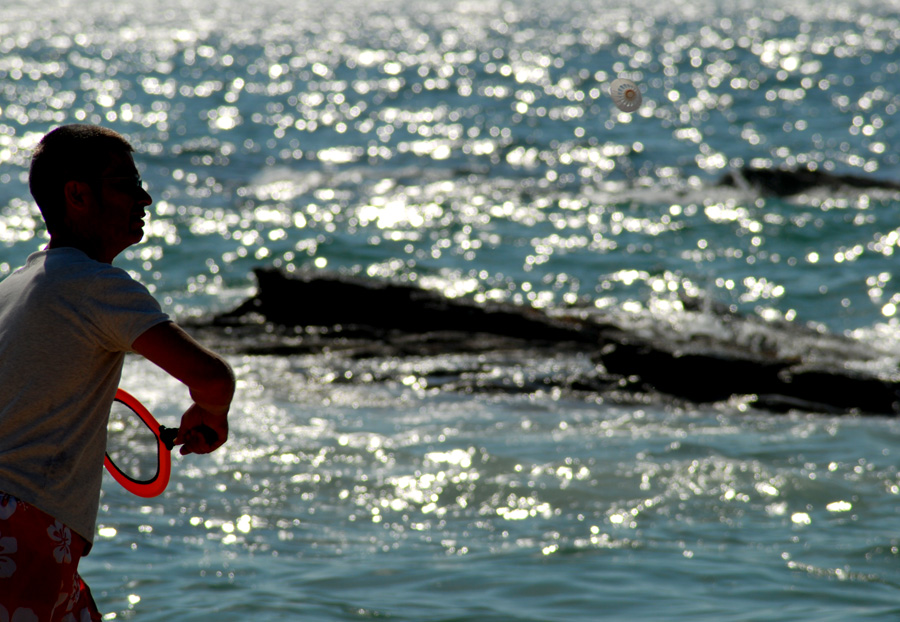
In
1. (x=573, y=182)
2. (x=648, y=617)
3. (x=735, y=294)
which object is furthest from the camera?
(x=573, y=182)

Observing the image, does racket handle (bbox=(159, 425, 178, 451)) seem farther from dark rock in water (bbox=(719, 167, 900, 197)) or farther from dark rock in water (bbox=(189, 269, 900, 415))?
dark rock in water (bbox=(719, 167, 900, 197))

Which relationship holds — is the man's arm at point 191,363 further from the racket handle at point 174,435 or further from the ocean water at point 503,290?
the ocean water at point 503,290

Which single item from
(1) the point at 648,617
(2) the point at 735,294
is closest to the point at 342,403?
(1) the point at 648,617

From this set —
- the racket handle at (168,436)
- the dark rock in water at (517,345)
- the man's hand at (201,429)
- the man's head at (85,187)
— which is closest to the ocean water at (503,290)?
the dark rock in water at (517,345)

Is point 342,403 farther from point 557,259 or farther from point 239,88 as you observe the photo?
point 239,88

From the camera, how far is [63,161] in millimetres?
3230

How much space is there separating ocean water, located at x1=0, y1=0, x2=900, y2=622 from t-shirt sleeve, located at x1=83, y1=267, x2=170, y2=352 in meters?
3.07

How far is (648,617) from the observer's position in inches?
228

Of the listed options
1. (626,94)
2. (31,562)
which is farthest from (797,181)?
(31,562)

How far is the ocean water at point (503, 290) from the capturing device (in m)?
6.43

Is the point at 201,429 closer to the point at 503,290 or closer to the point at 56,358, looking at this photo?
the point at 56,358

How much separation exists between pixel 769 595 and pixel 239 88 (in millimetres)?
33714

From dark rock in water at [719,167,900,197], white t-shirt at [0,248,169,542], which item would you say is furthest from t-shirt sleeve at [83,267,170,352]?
dark rock in water at [719,167,900,197]

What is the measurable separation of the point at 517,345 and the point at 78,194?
8.39 m
